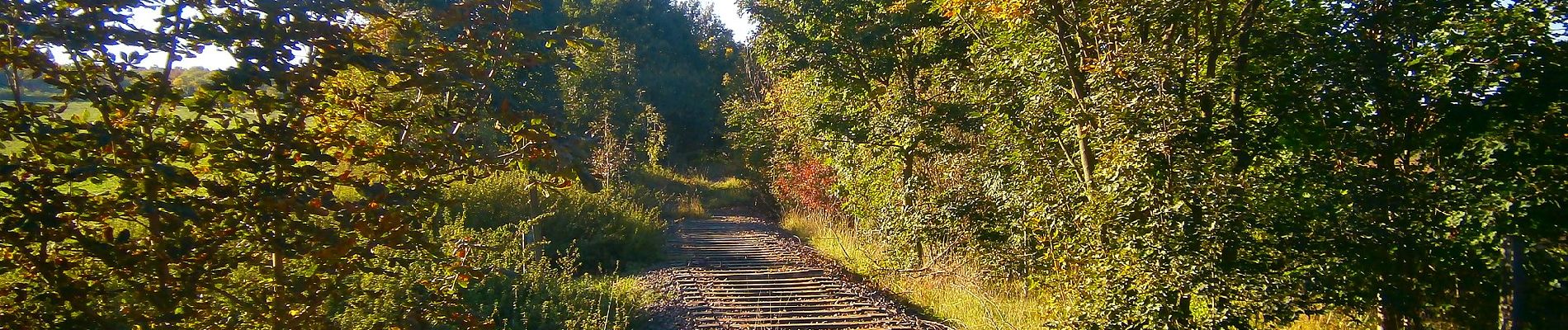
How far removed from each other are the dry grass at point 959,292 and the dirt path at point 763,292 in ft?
Answer: 1.62

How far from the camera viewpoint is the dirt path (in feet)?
30.6

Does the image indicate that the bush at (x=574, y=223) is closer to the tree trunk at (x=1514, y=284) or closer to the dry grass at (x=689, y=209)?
the dry grass at (x=689, y=209)

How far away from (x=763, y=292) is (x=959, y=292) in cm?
218

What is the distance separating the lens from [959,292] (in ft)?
35.0

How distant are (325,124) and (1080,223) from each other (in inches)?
211

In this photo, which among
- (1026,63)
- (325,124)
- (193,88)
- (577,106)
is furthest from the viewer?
(577,106)

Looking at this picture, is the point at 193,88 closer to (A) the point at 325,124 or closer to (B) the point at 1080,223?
(A) the point at 325,124

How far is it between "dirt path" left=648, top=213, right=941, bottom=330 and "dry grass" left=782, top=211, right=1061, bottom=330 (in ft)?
1.62

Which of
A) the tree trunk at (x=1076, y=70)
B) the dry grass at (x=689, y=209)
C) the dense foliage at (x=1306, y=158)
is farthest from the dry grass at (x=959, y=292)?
the dry grass at (x=689, y=209)

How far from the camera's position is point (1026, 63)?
24.9ft

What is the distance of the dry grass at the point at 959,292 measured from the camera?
924 cm

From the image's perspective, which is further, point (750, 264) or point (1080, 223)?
point (750, 264)

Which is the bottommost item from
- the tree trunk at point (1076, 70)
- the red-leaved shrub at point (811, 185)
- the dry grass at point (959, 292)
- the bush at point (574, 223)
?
the red-leaved shrub at point (811, 185)

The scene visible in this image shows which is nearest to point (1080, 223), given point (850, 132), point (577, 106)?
point (850, 132)
